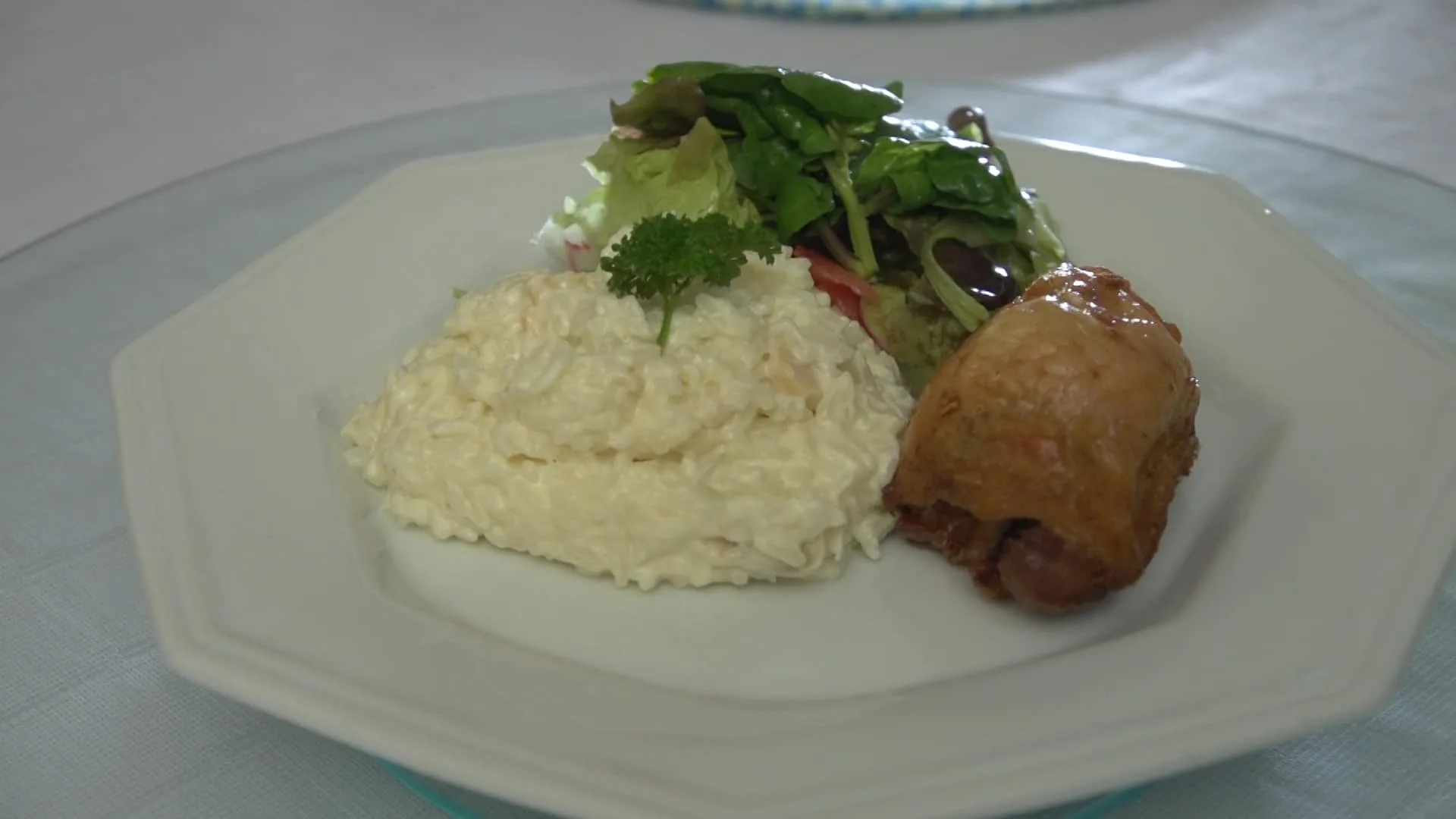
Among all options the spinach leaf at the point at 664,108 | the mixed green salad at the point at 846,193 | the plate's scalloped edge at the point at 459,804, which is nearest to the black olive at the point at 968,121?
the mixed green salad at the point at 846,193

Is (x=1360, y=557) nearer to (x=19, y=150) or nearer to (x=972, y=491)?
(x=972, y=491)

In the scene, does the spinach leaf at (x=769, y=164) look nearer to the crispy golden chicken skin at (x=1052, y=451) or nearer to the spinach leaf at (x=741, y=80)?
the spinach leaf at (x=741, y=80)

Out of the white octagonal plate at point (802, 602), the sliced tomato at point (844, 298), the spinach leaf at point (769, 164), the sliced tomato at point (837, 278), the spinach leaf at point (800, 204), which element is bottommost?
the white octagonal plate at point (802, 602)

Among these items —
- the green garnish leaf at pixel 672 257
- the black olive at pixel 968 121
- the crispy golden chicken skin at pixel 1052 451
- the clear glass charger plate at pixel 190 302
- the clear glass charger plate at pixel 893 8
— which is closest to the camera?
the clear glass charger plate at pixel 190 302

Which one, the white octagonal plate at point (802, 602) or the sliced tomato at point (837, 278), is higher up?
the sliced tomato at point (837, 278)

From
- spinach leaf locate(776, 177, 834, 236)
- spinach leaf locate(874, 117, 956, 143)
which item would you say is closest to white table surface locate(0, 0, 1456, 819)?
spinach leaf locate(874, 117, 956, 143)

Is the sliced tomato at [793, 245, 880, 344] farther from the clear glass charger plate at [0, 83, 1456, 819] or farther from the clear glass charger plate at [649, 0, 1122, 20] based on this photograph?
the clear glass charger plate at [649, 0, 1122, 20]

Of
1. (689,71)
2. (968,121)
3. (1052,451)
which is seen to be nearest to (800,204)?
(689,71)
